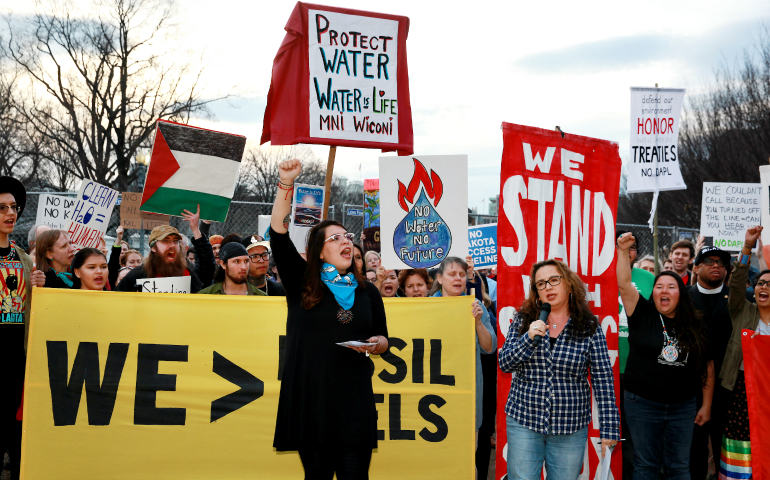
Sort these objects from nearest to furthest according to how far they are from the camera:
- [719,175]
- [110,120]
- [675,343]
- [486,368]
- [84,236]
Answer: [675,343] < [486,368] < [84,236] < [719,175] < [110,120]

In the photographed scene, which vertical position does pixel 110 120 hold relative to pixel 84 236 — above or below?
above

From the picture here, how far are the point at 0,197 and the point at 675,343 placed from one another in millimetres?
4612

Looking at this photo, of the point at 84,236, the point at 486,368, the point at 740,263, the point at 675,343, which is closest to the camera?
the point at 675,343

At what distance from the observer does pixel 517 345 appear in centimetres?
384

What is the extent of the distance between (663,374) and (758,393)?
0.67 metres

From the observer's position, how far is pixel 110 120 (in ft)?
91.2

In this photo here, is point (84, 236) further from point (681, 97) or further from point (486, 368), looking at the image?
point (681, 97)

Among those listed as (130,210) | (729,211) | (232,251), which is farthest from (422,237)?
(729,211)

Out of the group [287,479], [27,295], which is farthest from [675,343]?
[27,295]

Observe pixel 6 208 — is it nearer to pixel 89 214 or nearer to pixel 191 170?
pixel 191 170

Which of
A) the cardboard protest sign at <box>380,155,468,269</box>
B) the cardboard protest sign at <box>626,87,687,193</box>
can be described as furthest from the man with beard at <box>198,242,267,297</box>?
the cardboard protest sign at <box>626,87,687,193</box>

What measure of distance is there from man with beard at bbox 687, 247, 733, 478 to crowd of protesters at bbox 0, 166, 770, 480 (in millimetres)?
11

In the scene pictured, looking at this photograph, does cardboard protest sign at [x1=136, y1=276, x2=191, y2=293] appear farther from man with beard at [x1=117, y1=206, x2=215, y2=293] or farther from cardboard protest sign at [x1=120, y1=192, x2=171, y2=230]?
cardboard protest sign at [x1=120, y1=192, x2=171, y2=230]

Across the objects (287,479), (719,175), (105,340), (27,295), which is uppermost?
(719,175)
